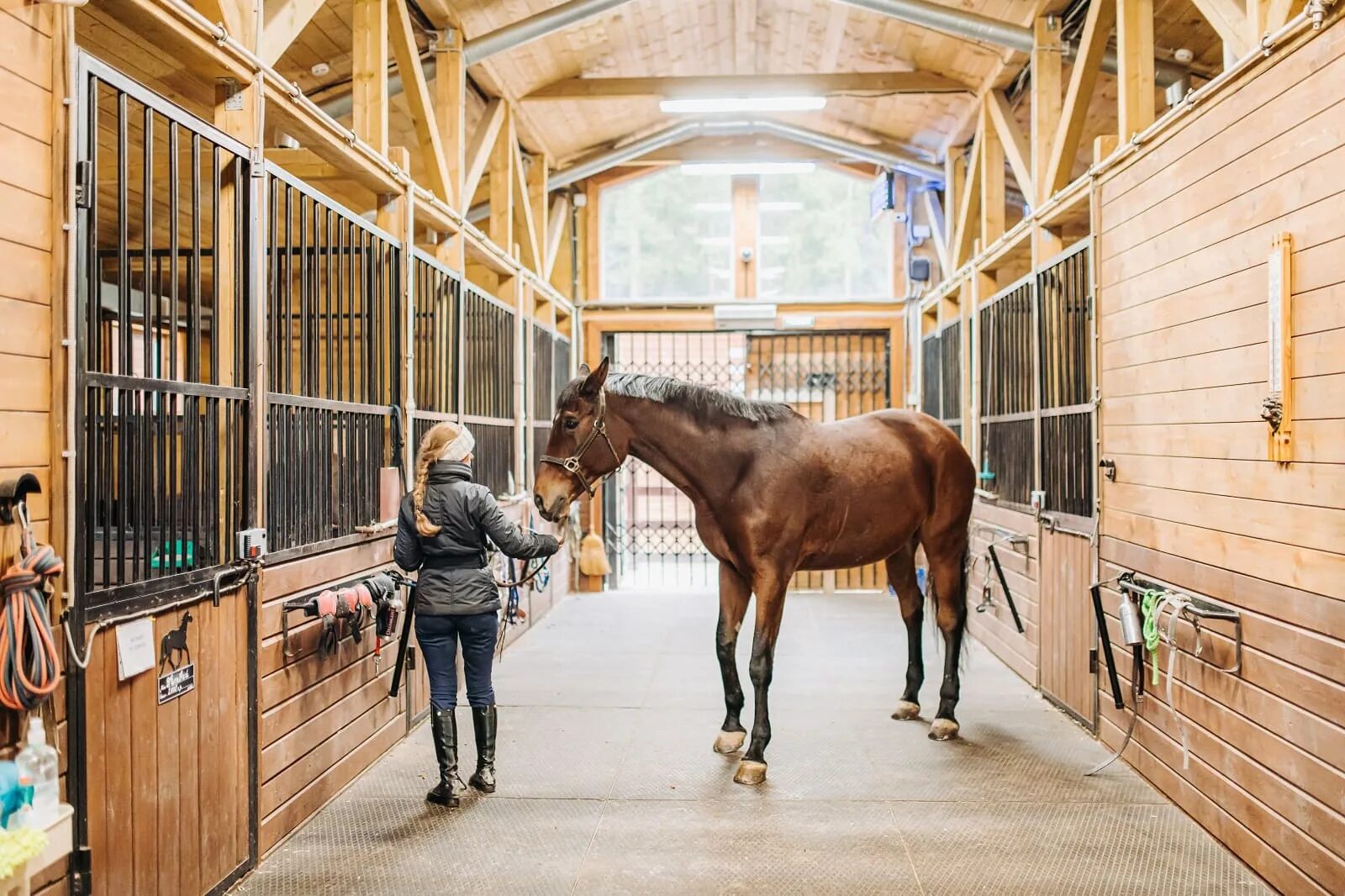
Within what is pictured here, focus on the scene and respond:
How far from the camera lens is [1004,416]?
5.54 metres

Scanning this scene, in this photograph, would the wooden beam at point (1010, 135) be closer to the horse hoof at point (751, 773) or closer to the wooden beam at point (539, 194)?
the horse hoof at point (751, 773)

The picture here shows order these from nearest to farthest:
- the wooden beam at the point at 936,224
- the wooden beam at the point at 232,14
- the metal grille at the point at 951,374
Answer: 1. the wooden beam at the point at 232,14
2. the metal grille at the point at 951,374
3. the wooden beam at the point at 936,224

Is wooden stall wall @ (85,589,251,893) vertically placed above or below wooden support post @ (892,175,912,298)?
below

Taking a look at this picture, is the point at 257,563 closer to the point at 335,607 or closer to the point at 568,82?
the point at 335,607

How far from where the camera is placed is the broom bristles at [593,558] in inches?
242

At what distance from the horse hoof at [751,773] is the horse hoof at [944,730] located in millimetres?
927

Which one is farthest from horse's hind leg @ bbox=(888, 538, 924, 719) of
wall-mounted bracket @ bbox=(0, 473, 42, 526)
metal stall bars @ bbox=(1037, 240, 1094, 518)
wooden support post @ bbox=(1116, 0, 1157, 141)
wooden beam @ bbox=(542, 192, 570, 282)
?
wooden beam @ bbox=(542, 192, 570, 282)

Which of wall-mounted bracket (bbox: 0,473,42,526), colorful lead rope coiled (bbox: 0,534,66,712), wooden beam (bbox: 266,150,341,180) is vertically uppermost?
wooden beam (bbox: 266,150,341,180)

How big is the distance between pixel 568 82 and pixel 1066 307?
3.79 metres

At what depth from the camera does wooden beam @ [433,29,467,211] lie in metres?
5.02

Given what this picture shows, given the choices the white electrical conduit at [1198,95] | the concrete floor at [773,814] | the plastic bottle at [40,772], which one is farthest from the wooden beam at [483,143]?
the plastic bottle at [40,772]

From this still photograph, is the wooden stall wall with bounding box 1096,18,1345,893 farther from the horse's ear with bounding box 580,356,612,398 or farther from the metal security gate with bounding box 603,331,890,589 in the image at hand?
the metal security gate with bounding box 603,331,890,589

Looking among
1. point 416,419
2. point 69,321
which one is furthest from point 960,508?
point 69,321

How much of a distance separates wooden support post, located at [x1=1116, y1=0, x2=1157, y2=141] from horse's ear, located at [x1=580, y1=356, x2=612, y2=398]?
2.14 m
